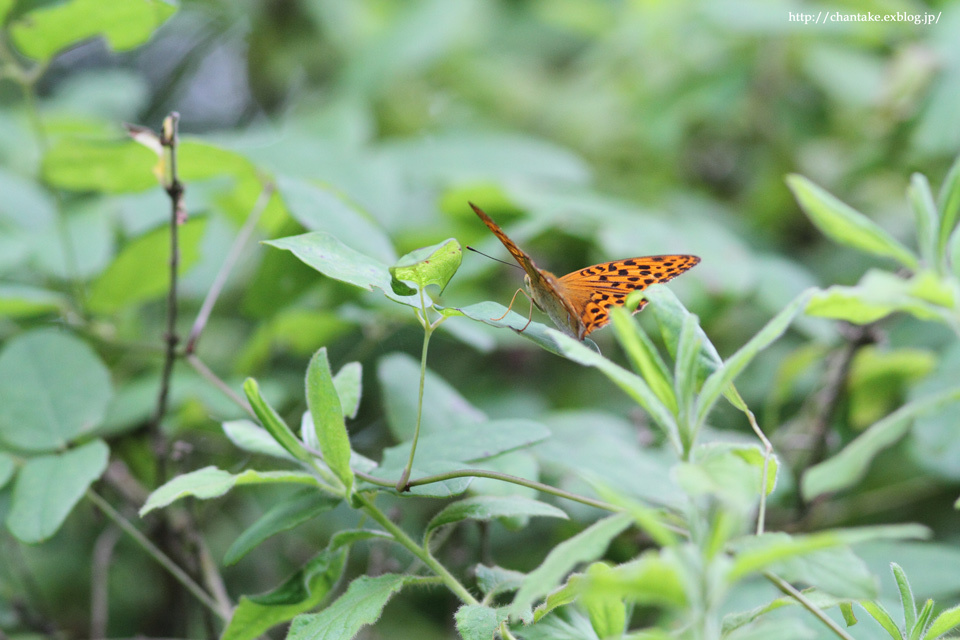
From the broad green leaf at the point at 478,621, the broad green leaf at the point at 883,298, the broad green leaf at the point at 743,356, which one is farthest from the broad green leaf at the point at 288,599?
the broad green leaf at the point at 883,298

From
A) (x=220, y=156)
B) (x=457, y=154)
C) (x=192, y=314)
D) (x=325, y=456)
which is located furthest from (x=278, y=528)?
(x=457, y=154)

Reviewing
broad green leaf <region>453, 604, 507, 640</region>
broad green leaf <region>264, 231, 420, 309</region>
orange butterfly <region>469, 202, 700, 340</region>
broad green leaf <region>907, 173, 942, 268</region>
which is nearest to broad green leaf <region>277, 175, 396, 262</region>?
orange butterfly <region>469, 202, 700, 340</region>

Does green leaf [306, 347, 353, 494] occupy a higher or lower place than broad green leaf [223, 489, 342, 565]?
higher

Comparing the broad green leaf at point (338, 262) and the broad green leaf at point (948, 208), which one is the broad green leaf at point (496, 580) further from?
the broad green leaf at point (948, 208)

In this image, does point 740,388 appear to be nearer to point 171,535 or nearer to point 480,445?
point 480,445

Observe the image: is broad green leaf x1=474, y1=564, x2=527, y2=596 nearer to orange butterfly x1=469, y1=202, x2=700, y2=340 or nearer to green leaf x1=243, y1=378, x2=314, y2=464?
green leaf x1=243, y1=378, x2=314, y2=464

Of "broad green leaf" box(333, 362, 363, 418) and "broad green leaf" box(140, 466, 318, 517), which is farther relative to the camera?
"broad green leaf" box(333, 362, 363, 418)

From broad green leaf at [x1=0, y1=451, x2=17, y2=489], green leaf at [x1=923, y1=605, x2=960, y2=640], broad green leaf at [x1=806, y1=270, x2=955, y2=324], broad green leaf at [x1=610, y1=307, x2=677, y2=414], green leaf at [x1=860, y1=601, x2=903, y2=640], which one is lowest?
broad green leaf at [x1=0, y1=451, x2=17, y2=489]
